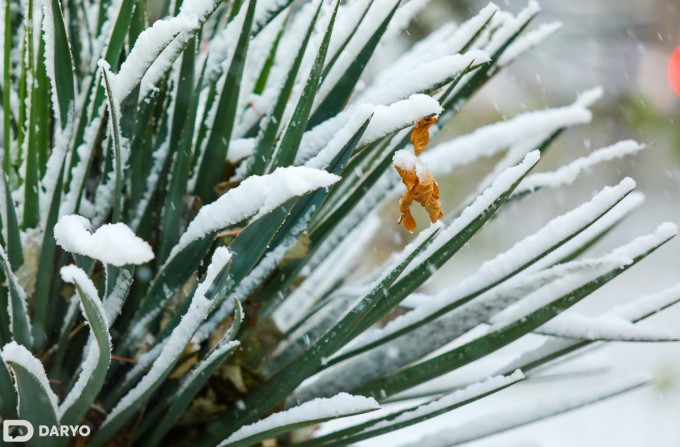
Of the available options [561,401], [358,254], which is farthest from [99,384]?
[358,254]

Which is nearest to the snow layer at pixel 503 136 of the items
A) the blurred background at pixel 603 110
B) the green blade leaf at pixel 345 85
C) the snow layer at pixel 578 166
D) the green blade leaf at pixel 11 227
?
the snow layer at pixel 578 166

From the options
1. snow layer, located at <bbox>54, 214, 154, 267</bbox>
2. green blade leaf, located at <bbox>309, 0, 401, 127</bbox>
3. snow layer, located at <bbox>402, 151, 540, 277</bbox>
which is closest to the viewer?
snow layer, located at <bbox>54, 214, 154, 267</bbox>

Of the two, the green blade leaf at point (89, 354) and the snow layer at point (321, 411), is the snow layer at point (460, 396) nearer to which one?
the snow layer at point (321, 411)

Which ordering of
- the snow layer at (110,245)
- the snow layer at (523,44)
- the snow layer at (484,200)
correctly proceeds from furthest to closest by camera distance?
the snow layer at (523,44), the snow layer at (484,200), the snow layer at (110,245)

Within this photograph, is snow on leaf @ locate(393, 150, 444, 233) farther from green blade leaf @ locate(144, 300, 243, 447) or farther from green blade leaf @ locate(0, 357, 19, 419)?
green blade leaf @ locate(0, 357, 19, 419)

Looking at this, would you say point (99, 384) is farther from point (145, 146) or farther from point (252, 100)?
point (252, 100)

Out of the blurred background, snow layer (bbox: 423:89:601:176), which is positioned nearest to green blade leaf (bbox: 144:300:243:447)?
snow layer (bbox: 423:89:601:176)
